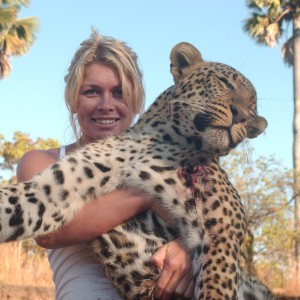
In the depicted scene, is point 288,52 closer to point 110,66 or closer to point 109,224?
point 110,66

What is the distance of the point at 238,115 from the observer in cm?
346

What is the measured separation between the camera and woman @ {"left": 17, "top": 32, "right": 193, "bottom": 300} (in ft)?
10.9

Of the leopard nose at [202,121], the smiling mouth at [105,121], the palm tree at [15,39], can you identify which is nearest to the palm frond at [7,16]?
the palm tree at [15,39]

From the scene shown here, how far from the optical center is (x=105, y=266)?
3354mm

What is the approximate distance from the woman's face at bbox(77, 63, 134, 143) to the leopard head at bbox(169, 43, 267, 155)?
470 millimetres

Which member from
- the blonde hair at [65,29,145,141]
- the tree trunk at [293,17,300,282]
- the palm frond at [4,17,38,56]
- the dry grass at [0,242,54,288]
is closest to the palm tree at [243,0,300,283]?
the tree trunk at [293,17,300,282]

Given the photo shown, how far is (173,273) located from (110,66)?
5.08 ft

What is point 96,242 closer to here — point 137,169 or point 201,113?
point 137,169

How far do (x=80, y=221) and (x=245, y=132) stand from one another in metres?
1.03

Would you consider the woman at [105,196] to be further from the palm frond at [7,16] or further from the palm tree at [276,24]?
the palm tree at [276,24]

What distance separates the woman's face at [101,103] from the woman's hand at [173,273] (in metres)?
1.04

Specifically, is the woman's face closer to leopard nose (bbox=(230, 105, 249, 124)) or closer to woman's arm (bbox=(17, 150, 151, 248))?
woman's arm (bbox=(17, 150, 151, 248))

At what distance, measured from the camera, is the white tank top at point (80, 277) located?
136 inches

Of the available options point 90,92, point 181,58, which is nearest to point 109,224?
point 90,92
